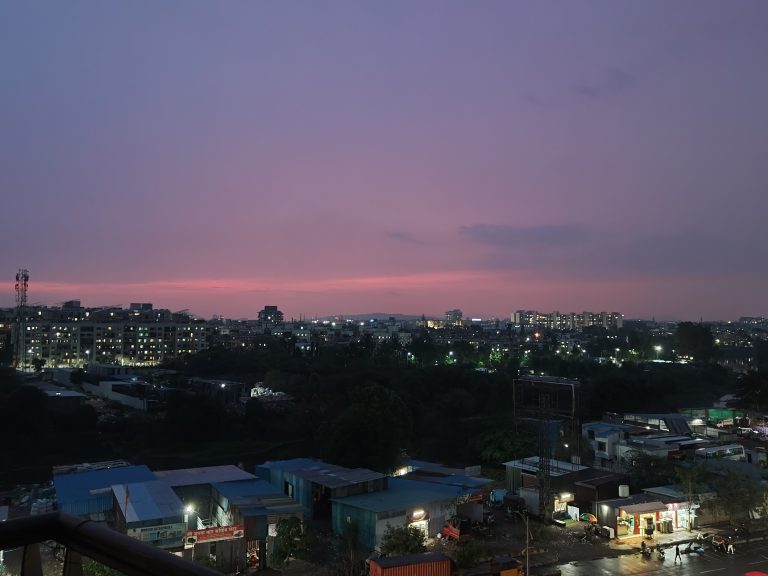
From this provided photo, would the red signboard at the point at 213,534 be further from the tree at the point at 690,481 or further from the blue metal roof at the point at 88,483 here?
the tree at the point at 690,481

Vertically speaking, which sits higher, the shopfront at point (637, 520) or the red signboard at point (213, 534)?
the red signboard at point (213, 534)

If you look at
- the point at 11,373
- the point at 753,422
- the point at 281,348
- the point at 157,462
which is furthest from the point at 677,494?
the point at 281,348

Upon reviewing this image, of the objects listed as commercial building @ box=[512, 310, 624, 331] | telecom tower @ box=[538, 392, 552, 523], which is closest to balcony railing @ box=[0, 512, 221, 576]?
telecom tower @ box=[538, 392, 552, 523]

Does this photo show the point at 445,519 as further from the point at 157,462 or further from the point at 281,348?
the point at 281,348

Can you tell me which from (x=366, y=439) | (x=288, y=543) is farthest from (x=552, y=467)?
(x=288, y=543)

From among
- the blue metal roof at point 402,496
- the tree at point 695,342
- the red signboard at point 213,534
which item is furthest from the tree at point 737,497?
the tree at point 695,342

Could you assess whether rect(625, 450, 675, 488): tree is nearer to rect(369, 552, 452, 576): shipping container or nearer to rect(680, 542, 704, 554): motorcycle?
rect(680, 542, 704, 554): motorcycle

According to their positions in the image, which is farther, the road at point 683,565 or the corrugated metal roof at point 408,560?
the road at point 683,565
